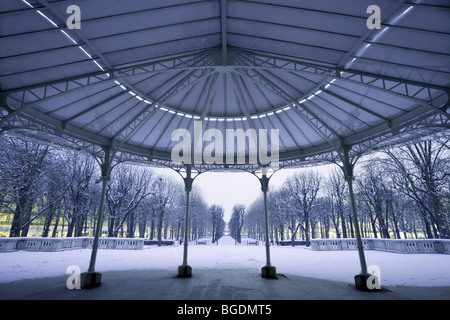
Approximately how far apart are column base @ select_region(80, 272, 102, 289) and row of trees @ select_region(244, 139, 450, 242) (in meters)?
23.2

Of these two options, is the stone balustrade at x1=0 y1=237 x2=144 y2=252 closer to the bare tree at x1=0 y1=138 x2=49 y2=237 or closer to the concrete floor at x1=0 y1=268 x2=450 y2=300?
the bare tree at x1=0 y1=138 x2=49 y2=237

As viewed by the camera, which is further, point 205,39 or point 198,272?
point 198,272

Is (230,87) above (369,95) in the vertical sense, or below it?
above

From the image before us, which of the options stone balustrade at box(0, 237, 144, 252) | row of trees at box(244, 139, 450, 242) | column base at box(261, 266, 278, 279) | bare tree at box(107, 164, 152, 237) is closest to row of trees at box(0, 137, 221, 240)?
bare tree at box(107, 164, 152, 237)

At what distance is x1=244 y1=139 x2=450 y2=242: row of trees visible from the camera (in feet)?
80.0

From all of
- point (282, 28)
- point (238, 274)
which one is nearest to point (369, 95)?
point (282, 28)

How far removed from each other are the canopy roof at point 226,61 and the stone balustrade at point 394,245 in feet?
51.0

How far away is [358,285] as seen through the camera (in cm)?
1027

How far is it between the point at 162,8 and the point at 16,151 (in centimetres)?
2893

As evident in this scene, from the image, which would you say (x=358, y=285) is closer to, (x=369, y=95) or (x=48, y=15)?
(x=369, y=95)

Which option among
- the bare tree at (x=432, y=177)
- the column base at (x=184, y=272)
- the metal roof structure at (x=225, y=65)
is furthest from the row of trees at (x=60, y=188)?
the bare tree at (x=432, y=177)

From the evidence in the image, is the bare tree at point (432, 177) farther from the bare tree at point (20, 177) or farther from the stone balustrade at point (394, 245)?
the bare tree at point (20, 177)

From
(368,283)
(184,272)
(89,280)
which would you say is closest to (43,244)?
(89,280)

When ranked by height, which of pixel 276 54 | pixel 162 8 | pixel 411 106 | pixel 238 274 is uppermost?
pixel 276 54
